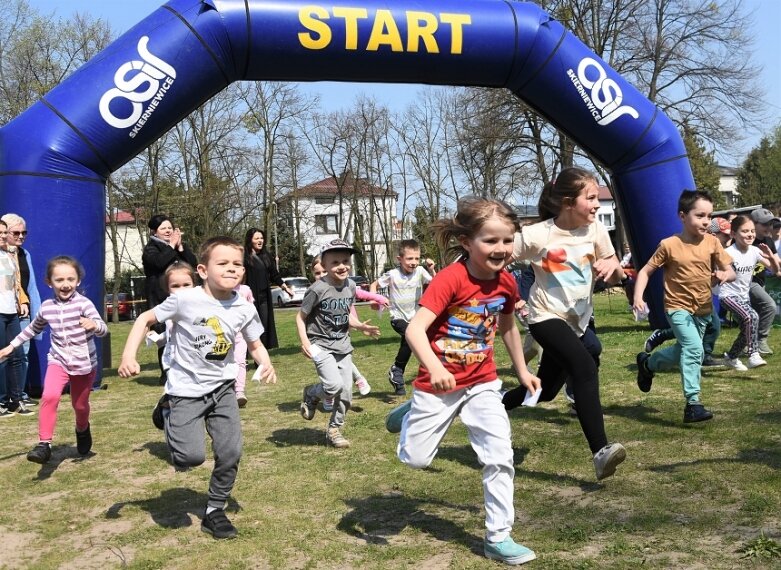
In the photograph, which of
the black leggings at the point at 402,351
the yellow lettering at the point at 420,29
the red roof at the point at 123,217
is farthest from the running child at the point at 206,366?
the red roof at the point at 123,217

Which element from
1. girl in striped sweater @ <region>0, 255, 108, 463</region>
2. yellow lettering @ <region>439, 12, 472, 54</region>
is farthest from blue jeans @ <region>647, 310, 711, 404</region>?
yellow lettering @ <region>439, 12, 472, 54</region>

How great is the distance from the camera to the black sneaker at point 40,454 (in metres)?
5.68

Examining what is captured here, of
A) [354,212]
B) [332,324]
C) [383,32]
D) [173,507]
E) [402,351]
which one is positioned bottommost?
[173,507]

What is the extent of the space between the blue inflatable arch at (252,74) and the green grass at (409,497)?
10.2ft

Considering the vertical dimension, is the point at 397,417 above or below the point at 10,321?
below

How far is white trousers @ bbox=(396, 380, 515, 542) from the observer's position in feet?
12.7

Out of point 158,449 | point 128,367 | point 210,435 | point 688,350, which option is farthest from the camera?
point 158,449

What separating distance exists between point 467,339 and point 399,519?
3.65 ft

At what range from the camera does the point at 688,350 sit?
6246mm

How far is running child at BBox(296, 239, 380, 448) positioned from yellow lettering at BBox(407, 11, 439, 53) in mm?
4293

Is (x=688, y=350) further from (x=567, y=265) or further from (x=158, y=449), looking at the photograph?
(x=158, y=449)

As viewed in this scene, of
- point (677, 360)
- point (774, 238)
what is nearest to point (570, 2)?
point (774, 238)

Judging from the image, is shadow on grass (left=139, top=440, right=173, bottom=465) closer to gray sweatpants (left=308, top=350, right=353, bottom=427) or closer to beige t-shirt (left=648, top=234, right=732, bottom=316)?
gray sweatpants (left=308, top=350, right=353, bottom=427)

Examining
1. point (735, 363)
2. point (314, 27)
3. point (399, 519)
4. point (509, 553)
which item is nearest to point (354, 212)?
point (314, 27)
